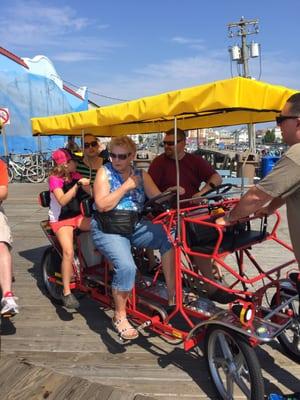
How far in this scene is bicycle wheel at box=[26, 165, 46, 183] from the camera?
19781 millimetres

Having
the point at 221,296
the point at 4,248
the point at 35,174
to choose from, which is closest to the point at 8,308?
the point at 4,248

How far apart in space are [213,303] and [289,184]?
1492mm

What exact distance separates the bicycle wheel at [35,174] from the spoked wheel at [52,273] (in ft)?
49.1

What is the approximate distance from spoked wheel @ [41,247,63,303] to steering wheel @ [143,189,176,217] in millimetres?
1610

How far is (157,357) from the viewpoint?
380 centimetres

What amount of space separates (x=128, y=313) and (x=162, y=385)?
30.7 inches

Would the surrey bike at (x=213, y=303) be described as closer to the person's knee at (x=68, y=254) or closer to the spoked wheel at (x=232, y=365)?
the spoked wheel at (x=232, y=365)

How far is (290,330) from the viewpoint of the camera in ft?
12.0

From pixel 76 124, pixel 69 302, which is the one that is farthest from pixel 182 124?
pixel 69 302

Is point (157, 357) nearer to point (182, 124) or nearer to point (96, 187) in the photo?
point (96, 187)

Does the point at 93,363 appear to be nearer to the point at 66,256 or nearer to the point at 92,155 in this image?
the point at 66,256

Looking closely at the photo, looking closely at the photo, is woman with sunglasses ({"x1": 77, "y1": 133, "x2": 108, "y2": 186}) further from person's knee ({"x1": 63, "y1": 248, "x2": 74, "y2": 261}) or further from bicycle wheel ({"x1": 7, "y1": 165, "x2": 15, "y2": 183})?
bicycle wheel ({"x1": 7, "y1": 165, "x2": 15, "y2": 183})

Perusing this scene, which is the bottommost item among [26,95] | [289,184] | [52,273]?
[52,273]

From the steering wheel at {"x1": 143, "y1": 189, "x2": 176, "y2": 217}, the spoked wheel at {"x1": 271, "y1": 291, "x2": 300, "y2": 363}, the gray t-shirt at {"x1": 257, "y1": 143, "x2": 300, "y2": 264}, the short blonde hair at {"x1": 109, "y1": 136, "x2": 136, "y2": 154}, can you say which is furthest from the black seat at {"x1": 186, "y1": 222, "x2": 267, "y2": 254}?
the short blonde hair at {"x1": 109, "y1": 136, "x2": 136, "y2": 154}
